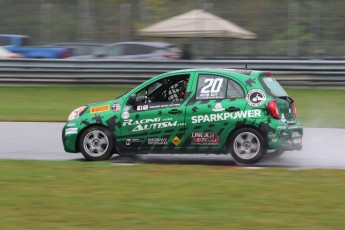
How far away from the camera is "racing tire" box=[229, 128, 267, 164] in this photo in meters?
11.4

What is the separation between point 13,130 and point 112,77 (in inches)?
309

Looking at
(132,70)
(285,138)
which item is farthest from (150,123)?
(132,70)

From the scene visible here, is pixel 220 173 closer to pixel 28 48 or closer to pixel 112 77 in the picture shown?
pixel 112 77

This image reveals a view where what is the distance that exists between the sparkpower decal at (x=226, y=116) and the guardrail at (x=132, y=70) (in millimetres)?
10801

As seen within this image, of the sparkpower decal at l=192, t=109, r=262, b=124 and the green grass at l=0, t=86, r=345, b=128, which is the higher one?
the green grass at l=0, t=86, r=345, b=128

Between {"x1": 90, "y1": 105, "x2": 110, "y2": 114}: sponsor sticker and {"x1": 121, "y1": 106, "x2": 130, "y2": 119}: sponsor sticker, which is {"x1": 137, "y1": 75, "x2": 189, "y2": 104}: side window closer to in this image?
{"x1": 121, "y1": 106, "x2": 130, "y2": 119}: sponsor sticker

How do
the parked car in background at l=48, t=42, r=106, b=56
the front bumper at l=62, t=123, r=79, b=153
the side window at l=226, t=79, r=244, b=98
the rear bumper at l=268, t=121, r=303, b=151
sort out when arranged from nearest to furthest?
the rear bumper at l=268, t=121, r=303, b=151
the side window at l=226, t=79, r=244, b=98
the front bumper at l=62, t=123, r=79, b=153
the parked car in background at l=48, t=42, r=106, b=56

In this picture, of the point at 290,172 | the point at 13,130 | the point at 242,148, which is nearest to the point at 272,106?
the point at 242,148

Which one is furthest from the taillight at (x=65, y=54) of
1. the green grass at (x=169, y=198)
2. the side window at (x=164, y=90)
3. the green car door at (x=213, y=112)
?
the green grass at (x=169, y=198)

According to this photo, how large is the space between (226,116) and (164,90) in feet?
3.56

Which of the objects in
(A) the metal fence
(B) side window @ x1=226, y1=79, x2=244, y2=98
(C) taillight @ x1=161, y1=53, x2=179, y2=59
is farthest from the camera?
(C) taillight @ x1=161, y1=53, x2=179, y2=59

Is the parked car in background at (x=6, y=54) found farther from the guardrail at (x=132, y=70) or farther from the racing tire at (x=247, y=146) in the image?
the racing tire at (x=247, y=146)

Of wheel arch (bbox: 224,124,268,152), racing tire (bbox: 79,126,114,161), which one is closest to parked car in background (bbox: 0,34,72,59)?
racing tire (bbox: 79,126,114,161)

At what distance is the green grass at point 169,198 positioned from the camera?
7039 mm
